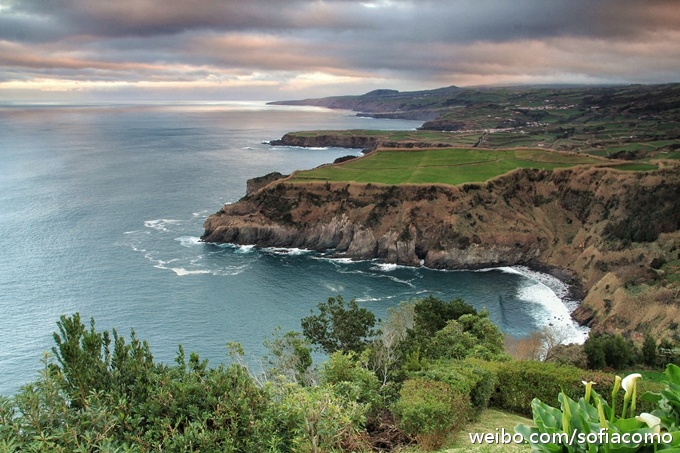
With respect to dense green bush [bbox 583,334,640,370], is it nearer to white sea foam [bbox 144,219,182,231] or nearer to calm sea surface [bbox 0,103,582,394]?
calm sea surface [bbox 0,103,582,394]

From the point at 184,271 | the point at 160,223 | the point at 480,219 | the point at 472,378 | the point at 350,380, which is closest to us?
the point at 472,378

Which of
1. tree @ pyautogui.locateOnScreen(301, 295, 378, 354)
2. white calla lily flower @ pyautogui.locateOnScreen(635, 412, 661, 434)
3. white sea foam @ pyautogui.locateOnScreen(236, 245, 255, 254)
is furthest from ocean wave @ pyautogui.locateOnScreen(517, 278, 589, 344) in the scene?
white calla lily flower @ pyautogui.locateOnScreen(635, 412, 661, 434)

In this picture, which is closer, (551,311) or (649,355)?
(649,355)

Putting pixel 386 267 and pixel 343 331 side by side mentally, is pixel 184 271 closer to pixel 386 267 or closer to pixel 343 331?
pixel 386 267

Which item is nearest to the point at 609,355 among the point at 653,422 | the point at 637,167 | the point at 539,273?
the point at 653,422

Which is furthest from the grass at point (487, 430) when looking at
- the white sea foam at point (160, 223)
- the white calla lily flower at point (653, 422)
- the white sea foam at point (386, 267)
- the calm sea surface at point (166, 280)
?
the white sea foam at point (160, 223)

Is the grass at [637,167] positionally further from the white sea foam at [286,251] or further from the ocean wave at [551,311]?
the white sea foam at [286,251]
